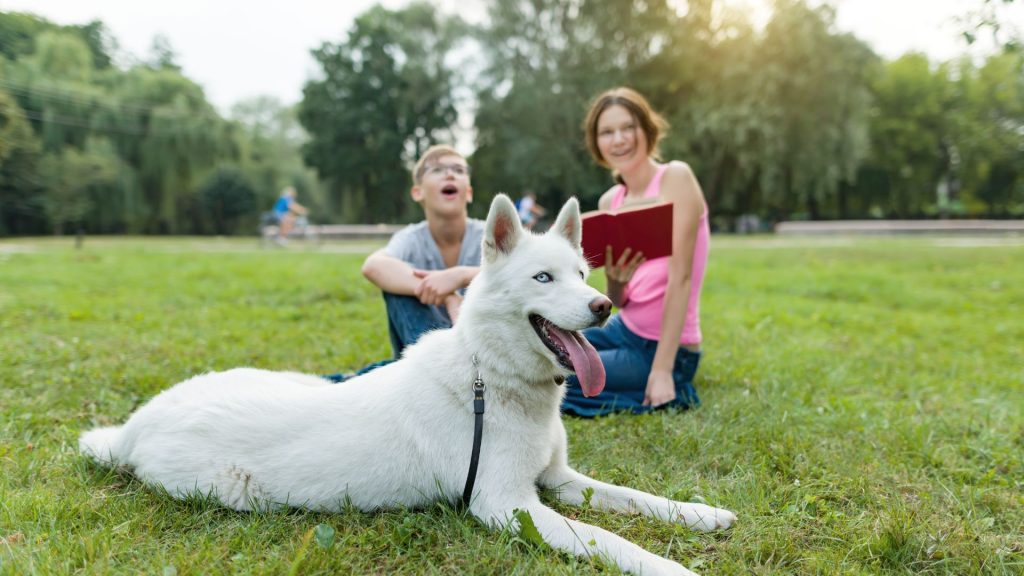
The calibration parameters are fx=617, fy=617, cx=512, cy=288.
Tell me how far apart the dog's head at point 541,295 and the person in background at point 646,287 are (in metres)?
1.45

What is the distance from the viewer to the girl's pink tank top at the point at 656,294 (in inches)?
178

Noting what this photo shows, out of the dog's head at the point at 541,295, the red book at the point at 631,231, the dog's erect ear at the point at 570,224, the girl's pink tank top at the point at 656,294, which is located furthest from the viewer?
the girl's pink tank top at the point at 656,294

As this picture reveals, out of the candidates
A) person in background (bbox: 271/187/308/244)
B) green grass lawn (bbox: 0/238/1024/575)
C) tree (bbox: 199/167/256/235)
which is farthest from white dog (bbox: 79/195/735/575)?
tree (bbox: 199/167/256/235)

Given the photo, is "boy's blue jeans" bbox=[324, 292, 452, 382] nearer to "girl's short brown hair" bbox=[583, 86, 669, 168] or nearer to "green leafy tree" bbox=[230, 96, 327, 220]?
"girl's short brown hair" bbox=[583, 86, 669, 168]

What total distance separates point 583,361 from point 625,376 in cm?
184

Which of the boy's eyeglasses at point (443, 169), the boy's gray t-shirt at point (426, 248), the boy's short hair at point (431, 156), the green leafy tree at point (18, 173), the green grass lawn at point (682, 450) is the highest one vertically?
the green leafy tree at point (18, 173)

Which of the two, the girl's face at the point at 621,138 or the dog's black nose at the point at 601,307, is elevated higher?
the girl's face at the point at 621,138

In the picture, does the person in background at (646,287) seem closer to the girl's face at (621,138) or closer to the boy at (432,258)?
the girl's face at (621,138)

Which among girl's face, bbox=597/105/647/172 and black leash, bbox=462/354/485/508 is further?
girl's face, bbox=597/105/647/172

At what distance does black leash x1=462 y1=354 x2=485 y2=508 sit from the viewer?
2.71m

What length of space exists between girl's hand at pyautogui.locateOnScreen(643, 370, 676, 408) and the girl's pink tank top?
31 cm

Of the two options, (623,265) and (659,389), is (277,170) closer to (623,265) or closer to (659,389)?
(623,265)

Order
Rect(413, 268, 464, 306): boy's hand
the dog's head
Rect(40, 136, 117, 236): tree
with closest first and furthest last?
1. the dog's head
2. Rect(413, 268, 464, 306): boy's hand
3. Rect(40, 136, 117, 236): tree

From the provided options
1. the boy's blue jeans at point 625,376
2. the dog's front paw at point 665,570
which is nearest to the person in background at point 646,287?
the boy's blue jeans at point 625,376
